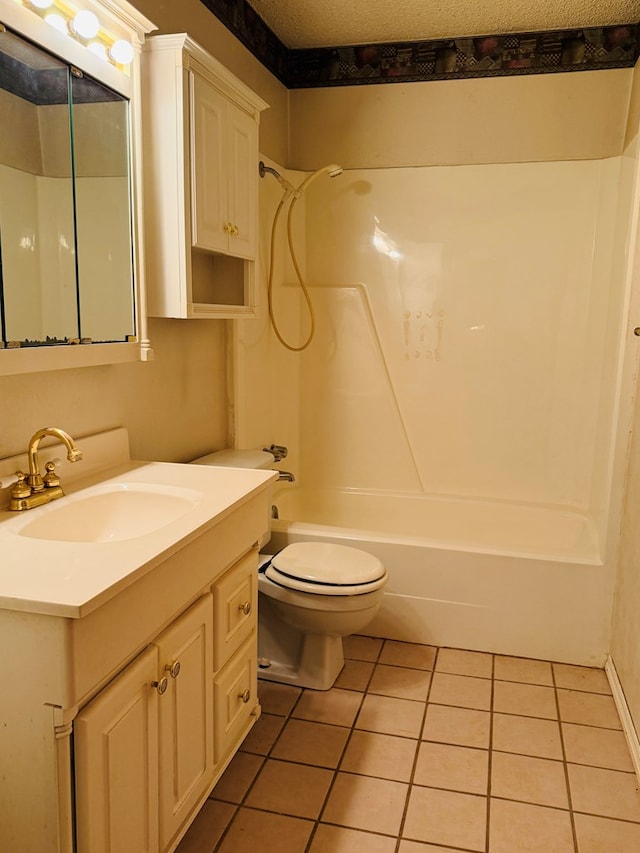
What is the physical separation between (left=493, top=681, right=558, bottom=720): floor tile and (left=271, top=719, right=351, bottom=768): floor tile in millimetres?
559

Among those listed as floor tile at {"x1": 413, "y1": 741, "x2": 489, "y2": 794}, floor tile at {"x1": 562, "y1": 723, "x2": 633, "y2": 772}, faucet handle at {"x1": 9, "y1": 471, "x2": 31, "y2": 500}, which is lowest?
floor tile at {"x1": 413, "y1": 741, "x2": 489, "y2": 794}

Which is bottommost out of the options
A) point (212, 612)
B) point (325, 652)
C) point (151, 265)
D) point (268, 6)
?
point (325, 652)

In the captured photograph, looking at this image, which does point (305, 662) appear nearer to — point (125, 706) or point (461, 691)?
point (461, 691)

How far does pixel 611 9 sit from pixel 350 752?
2822 mm

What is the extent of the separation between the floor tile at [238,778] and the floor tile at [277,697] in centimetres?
24

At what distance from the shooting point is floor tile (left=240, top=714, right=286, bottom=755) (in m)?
2.04

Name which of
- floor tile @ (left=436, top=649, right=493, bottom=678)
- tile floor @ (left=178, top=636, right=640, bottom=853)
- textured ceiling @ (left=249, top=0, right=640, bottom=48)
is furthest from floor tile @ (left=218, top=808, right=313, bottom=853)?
textured ceiling @ (left=249, top=0, right=640, bottom=48)

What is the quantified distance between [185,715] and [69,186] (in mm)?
1224

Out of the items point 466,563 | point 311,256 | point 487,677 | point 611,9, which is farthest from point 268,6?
point 487,677

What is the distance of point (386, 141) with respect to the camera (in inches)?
122

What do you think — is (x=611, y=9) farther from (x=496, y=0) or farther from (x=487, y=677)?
(x=487, y=677)

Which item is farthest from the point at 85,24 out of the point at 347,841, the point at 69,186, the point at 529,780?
the point at 529,780

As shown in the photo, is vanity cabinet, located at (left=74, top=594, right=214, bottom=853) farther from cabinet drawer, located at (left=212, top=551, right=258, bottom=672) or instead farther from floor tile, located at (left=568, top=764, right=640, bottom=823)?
floor tile, located at (left=568, top=764, right=640, bottom=823)

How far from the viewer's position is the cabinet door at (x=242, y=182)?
2.14m
